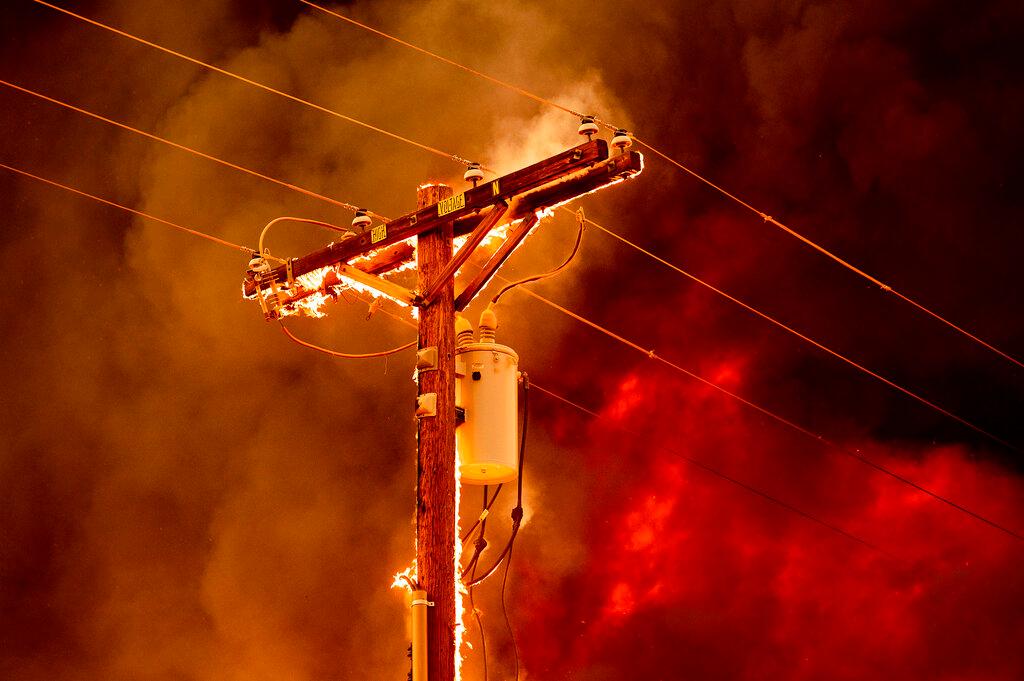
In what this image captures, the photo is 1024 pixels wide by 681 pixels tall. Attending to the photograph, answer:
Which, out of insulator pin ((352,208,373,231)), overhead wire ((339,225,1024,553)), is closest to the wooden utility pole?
insulator pin ((352,208,373,231))

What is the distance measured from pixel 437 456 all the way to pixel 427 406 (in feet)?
1.21

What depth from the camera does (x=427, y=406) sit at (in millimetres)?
7020

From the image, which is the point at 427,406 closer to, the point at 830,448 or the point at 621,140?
the point at 621,140

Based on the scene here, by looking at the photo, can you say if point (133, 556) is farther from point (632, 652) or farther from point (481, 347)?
point (481, 347)

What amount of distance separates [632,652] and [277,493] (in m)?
9.94

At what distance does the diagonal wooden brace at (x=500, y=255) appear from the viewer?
7.58m

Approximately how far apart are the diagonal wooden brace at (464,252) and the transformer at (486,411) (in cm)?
49

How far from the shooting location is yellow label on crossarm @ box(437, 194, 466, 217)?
766 centimetres

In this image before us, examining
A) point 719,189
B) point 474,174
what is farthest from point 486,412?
point 719,189

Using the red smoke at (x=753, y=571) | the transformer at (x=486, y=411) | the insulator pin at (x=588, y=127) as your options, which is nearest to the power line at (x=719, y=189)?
the insulator pin at (x=588, y=127)

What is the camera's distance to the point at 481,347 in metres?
7.50

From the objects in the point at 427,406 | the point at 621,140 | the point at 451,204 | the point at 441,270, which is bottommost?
the point at 427,406

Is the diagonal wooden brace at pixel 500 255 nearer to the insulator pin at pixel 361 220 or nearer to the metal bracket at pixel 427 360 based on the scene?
the metal bracket at pixel 427 360

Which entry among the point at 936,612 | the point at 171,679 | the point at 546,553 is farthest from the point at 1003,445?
the point at 171,679
